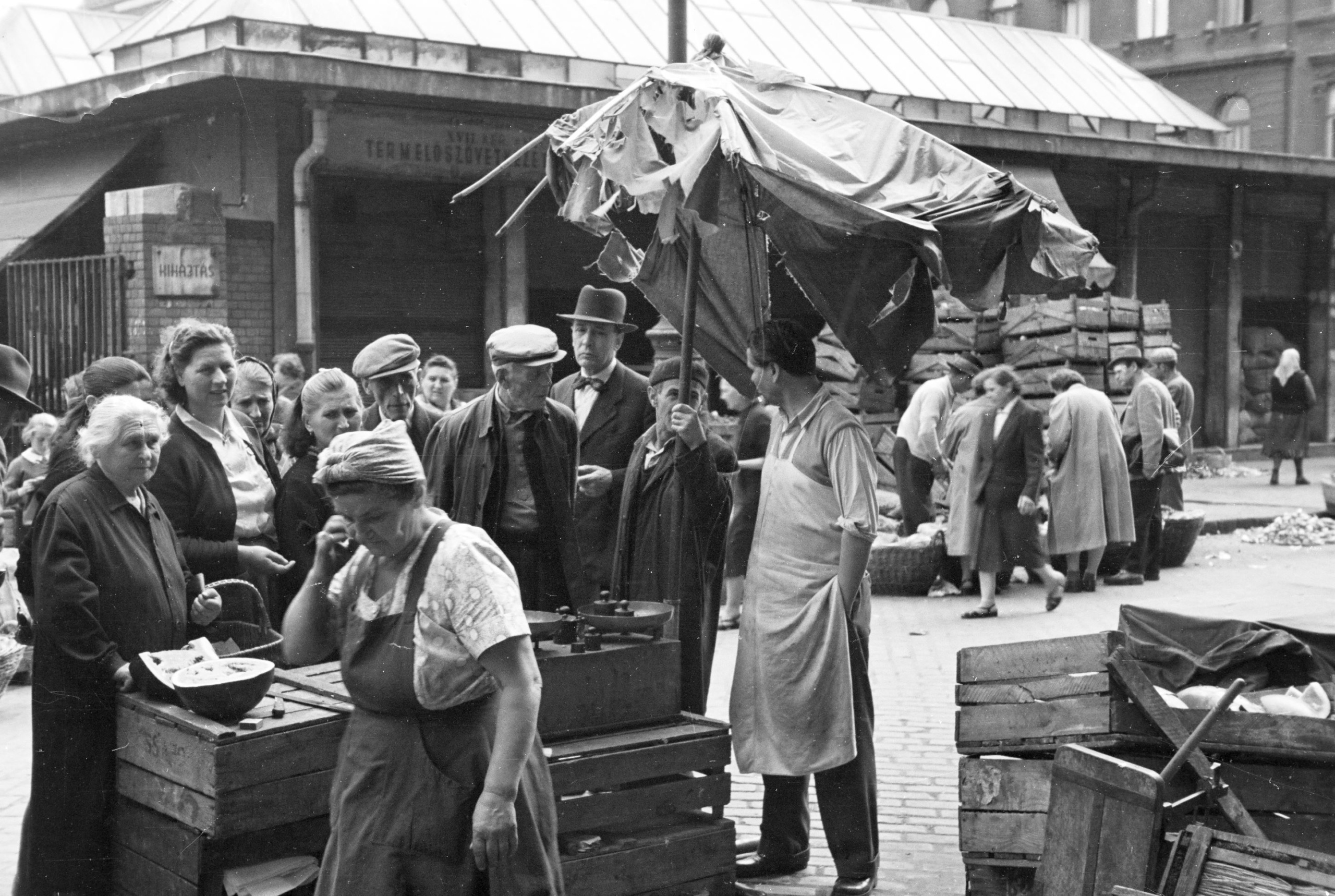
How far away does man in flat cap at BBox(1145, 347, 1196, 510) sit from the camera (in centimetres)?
1385

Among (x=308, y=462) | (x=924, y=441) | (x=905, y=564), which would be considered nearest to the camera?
→ (x=308, y=462)

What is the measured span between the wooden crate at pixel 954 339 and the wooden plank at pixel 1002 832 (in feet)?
41.2

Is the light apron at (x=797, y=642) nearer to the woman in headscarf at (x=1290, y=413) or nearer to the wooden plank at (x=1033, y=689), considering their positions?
the wooden plank at (x=1033, y=689)

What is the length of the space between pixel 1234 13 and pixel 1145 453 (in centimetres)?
2829

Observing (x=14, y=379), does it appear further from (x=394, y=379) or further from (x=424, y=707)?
(x=424, y=707)

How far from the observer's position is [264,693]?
13.9 ft

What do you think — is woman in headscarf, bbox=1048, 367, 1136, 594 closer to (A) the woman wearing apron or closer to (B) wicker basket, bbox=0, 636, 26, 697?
(B) wicker basket, bbox=0, 636, 26, 697

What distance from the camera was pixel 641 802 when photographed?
4.71m

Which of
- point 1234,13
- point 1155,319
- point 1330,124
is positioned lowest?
point 1155,319

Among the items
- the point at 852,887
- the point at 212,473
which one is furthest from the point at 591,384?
the point at 852,887

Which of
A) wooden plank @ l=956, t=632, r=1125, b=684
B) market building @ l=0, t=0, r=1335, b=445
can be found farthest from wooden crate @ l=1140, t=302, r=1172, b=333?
wooden plank @ l=956, t=632, r=1125, b=684

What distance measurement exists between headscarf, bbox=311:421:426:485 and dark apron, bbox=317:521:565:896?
19cm

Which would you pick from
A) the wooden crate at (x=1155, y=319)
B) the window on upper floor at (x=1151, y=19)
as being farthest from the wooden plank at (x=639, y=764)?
the window on upper floor at (x=1151, y=19)

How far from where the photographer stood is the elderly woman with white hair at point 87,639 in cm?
443
